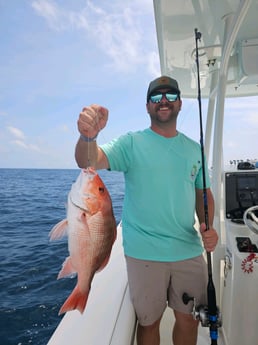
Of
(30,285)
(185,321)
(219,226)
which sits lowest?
(30,285)

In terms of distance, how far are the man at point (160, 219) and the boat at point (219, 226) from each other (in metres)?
0.15

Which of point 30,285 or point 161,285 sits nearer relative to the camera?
point 161,285

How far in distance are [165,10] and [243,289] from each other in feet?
6.48

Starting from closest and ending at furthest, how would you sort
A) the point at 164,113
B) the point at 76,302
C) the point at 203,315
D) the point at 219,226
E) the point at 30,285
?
1. the point at 76,302
2. the point at 203,315
3. the point at 164,113
4. the point at 219,226
5. the point at 30,285

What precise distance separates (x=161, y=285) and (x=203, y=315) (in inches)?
10.7

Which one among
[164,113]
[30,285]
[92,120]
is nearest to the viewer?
[92,120]

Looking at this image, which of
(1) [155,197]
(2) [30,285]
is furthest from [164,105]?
(2) [30,285]

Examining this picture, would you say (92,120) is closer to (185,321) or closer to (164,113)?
(164,113)

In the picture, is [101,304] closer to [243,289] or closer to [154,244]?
[154,244]

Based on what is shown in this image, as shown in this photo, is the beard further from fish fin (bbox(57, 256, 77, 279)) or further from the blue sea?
fish fin (bbox(57, 256, 77, 279))

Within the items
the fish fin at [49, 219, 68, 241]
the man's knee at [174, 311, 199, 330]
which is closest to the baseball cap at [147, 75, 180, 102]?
the fish fin at [49, 219, 68, 241]

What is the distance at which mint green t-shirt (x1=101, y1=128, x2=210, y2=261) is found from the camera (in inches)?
59.2

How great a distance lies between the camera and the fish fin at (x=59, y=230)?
3.43 ft

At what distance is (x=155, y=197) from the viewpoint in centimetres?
150
